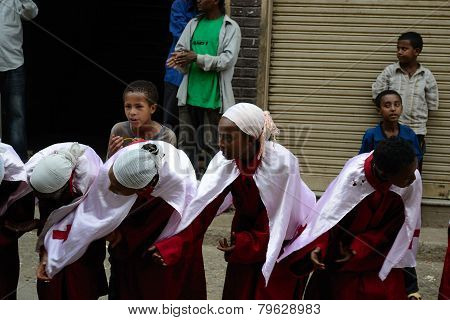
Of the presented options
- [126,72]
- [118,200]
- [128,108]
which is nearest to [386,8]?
[128,108]

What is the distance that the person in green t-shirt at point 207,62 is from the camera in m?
6.65

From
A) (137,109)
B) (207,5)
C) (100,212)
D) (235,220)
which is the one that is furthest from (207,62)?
(100,212)

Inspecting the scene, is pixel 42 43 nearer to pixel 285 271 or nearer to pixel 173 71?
pixel 173 71

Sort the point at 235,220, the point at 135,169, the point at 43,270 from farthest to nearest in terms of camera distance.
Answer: the point at 235,220
the point at 43,270
the point at 135,169

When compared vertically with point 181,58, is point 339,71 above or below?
below

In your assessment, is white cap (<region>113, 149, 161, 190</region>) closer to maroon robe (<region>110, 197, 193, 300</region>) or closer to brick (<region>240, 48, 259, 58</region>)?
maroon robe (<region>110, 197, 193, 300</region>)

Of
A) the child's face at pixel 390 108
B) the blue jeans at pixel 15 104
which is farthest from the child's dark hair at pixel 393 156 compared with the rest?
the blue jeans at pixel 15 104

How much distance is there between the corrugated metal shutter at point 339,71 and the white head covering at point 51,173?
12.0 feet

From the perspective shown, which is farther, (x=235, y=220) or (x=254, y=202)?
(x=235, y=220)

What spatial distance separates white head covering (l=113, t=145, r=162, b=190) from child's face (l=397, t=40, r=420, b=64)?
11.6ft

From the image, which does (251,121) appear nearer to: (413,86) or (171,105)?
(413,86)

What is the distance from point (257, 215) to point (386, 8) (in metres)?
3.57

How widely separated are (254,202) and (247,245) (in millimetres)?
245

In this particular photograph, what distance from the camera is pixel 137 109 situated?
519 cm
